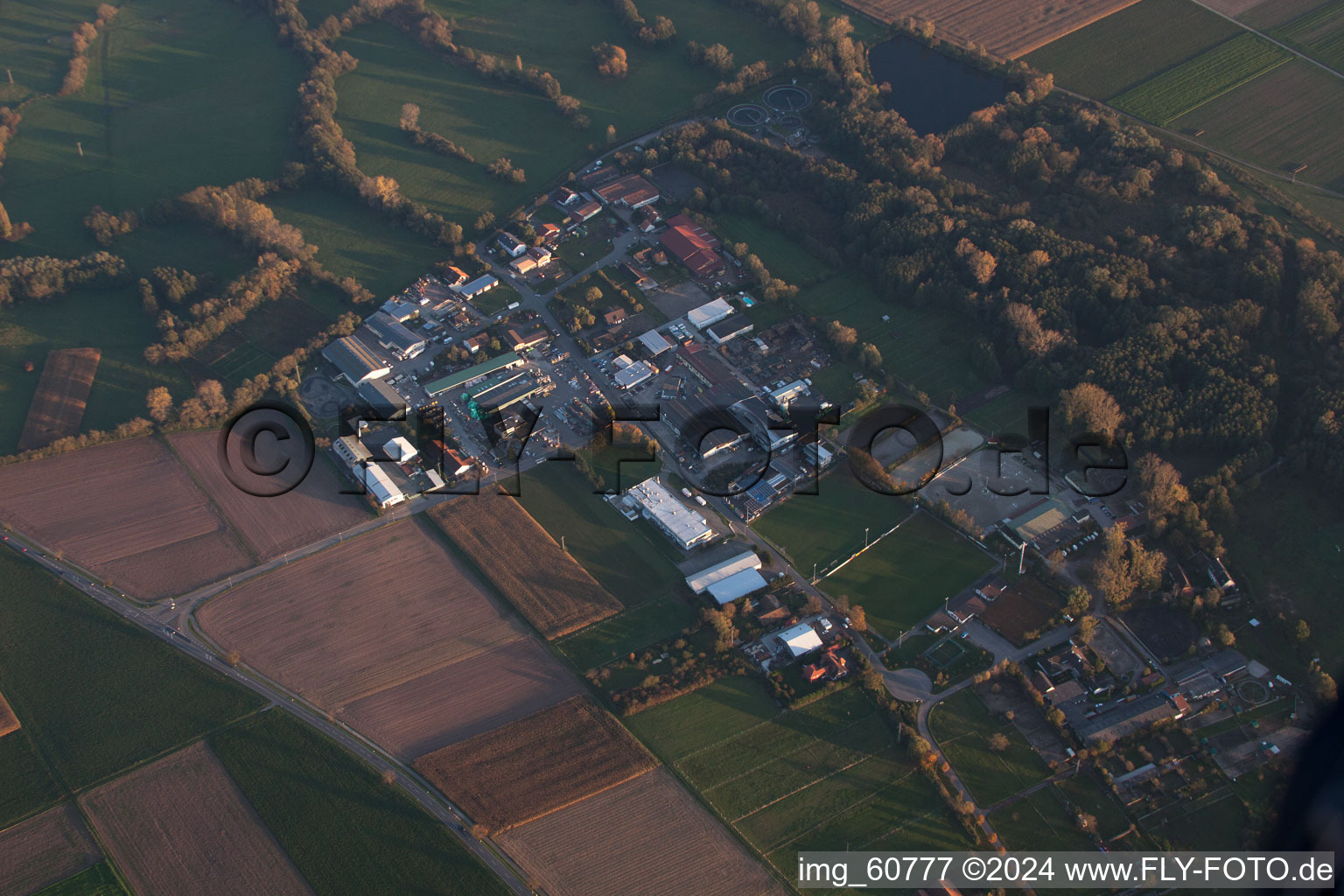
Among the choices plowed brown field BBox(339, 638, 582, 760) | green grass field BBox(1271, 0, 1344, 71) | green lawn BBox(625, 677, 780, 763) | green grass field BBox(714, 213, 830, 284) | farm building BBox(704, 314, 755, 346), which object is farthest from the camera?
green grass field BBox(1271, 0, 1344, 71)

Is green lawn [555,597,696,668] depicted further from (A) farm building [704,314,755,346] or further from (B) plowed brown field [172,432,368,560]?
(A) farm building [704,314,755,346]

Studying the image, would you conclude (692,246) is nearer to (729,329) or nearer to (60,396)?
(729,329)

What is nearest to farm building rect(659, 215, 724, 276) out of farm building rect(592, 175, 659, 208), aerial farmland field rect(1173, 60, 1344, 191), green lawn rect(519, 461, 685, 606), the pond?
farm building rect(592, 175, 659, 208)

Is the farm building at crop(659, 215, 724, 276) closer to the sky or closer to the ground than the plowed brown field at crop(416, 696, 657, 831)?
closer to the sky

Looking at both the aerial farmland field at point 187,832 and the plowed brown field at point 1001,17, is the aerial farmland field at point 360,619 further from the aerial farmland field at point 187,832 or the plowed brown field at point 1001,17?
the plowed brown field at point 1001,17

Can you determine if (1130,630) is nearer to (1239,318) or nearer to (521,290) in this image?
(1239,318)

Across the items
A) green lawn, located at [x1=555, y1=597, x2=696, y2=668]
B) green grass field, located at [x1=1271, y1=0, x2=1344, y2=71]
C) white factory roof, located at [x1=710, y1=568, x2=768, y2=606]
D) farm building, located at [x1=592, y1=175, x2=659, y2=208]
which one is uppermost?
green grass field, located at [x1=1271, y1=0, x2=1344, y2=71]

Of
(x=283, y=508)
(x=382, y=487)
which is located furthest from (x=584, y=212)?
(x=283, y=508)
